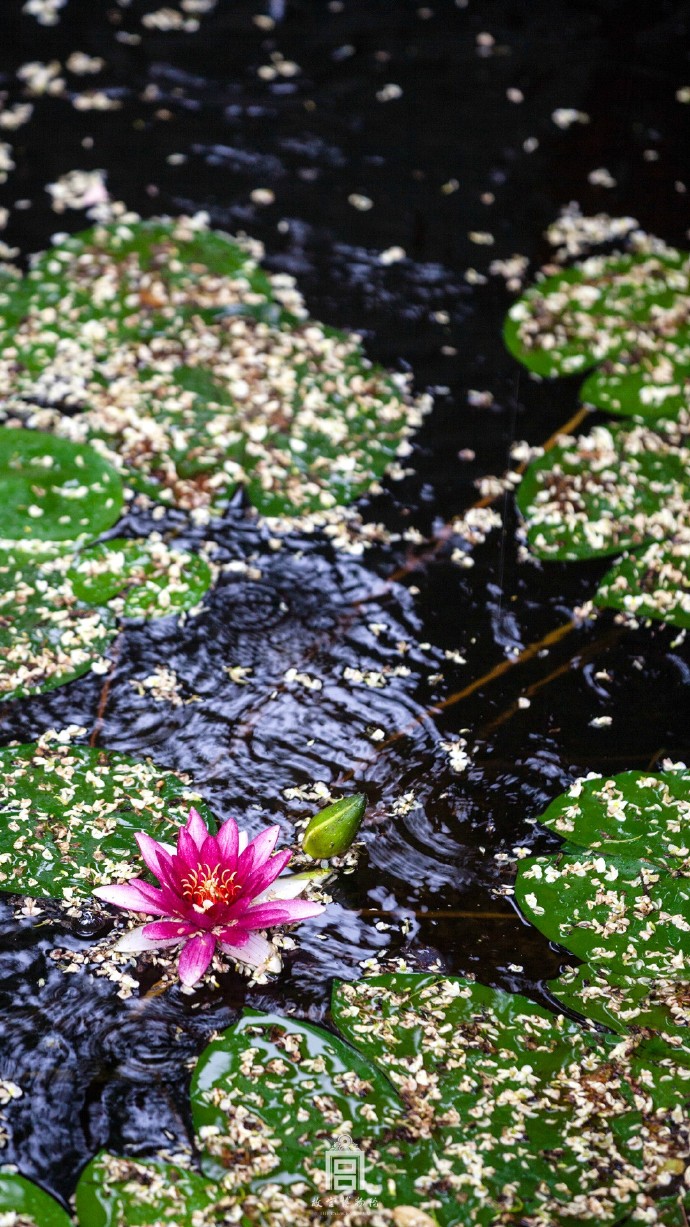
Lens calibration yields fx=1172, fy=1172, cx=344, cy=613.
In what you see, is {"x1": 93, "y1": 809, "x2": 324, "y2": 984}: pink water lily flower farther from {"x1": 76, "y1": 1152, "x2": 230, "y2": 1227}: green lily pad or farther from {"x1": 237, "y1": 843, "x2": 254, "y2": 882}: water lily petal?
{"x1": 76, "y1": 1152, "x2": 230, "y2": 1227}: green lily pad

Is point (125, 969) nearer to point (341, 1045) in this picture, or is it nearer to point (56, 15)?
point (341, 1045)

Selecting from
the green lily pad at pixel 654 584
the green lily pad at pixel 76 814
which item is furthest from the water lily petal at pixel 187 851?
the green lily pad at pixel 654 584

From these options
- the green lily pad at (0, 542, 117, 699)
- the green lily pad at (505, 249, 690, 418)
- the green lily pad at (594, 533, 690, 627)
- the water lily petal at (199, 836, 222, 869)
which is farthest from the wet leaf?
the green lily pad at (505, 249, 690, 418)

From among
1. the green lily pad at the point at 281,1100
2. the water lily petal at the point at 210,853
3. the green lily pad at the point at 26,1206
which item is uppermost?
the water lily petal at the point at 210,853

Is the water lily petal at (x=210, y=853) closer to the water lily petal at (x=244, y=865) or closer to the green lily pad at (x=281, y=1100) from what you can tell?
the water lily petal at (x=244, y=865)

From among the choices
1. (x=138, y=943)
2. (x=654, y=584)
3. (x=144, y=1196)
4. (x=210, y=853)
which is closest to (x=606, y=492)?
(x=654, y=584)
